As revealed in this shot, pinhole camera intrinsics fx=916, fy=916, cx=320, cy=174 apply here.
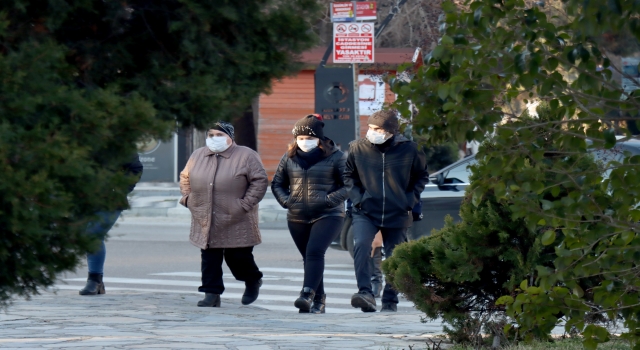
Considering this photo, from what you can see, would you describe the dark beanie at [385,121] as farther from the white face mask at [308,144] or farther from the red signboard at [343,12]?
the red signboard at [343,12]

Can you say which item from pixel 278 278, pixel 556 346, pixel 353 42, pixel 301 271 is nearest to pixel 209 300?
pixel 278 278

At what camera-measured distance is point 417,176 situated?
27.1 feet

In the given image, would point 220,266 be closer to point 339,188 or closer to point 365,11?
point 339,188

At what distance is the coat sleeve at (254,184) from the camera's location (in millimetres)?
8148

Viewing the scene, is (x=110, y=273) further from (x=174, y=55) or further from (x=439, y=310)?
(x=174, y=55)

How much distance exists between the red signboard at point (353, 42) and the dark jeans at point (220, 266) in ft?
26.3

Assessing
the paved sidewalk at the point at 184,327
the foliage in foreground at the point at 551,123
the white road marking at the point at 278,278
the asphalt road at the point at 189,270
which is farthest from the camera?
the white road marking at the point at 278,278

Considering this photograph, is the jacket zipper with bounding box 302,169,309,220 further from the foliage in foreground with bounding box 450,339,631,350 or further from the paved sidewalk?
the foliage in foreground with bounding box 450,339,631,350

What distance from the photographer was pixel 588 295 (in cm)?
552

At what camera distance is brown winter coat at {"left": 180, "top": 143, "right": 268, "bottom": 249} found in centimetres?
814

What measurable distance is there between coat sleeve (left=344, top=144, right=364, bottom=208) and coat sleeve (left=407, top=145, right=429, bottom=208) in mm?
458

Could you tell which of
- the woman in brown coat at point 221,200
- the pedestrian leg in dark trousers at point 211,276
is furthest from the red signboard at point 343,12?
the pedestrian leg in dark trousers at point 211,276

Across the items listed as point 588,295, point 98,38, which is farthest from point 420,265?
point 98,38

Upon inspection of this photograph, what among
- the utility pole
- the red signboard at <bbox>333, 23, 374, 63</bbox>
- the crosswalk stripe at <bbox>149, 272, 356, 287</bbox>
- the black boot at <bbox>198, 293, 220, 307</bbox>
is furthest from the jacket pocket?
the utility pole
